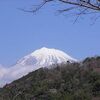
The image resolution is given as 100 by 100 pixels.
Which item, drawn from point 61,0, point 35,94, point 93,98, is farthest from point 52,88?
point 61,0

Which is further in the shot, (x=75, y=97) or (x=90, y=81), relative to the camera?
(x=90, y=81)

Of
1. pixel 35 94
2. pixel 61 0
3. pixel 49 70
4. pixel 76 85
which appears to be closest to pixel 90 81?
pixel 76 85

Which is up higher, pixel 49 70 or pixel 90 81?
pixel 90 81

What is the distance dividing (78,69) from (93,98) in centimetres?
533

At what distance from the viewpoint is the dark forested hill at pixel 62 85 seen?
76.7ft

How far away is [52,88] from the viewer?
86.2 ft

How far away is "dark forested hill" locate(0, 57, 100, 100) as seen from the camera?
2339cm

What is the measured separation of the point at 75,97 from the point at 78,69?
5.98 metres

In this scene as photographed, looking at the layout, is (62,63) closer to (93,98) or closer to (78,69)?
(78,69)

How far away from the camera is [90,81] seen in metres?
26.3

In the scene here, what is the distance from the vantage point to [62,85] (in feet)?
85.8

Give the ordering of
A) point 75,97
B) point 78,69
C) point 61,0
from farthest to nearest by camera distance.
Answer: point 78,69 → point 75,97 → point 61,0


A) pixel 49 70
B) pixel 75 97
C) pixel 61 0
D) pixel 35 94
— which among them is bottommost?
pixel 49 70

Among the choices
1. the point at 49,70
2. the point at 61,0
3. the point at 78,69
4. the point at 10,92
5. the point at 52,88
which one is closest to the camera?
the point at 61,0
